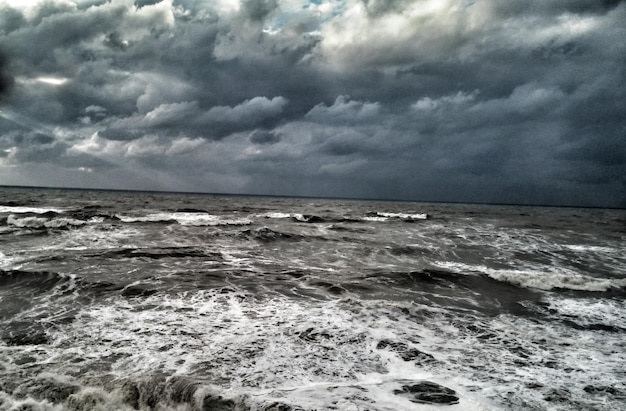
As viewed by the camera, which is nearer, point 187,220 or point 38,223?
point 38,223

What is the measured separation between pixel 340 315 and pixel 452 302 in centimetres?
361

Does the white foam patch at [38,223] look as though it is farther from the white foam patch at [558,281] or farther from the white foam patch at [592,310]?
the white foam patch at [592,310]

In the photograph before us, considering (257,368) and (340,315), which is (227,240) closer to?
(340,315)

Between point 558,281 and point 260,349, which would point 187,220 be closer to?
point 260,349

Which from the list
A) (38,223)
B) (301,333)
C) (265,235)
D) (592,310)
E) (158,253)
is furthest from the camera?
(38,223)

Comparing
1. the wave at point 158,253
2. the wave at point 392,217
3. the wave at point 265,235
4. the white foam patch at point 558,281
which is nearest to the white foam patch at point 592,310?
the white foam patch at point 558,281

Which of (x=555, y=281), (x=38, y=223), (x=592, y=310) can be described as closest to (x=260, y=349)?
(x=592, y=310)

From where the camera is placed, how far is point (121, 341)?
5984mm

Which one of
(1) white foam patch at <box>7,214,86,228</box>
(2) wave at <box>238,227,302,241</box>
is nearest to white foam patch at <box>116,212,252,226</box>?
(1) white foam patch at <box>7,214,86,228</box>

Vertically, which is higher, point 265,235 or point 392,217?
point 392,217

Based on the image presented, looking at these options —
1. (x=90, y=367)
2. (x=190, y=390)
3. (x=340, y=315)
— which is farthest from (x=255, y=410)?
(x=340, y=315)

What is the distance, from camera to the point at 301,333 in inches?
260

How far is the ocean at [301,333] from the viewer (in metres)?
4.49

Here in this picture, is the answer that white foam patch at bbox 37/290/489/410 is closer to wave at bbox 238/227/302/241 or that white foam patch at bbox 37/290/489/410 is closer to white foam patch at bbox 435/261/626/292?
white foam patch at bbox 435/261/626/292
